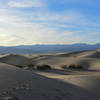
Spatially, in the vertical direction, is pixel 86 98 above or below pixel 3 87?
below

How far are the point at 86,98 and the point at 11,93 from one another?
2570 mm

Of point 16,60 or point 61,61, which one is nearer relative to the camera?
point 61,61

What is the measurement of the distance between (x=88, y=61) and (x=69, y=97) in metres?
19.1

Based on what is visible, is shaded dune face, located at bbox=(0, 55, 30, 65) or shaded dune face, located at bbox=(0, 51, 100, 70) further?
shaded dune face, located at bbox=(0, 55, 30, 65)

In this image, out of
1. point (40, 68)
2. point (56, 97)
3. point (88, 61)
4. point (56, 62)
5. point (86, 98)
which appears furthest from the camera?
point (56, 62)

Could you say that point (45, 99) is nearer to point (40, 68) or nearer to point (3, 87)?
point (3, 87)

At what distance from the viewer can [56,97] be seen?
526 cm

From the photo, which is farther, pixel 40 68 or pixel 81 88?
pixel 40 68

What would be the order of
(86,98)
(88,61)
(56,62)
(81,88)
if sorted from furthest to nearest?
1. (56,62)
2. (88,61)
3. (81,88)
4. (86,98)

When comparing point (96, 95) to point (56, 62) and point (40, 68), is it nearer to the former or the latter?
point (40, 68)

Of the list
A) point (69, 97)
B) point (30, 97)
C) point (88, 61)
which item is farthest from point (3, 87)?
point (88, 61)

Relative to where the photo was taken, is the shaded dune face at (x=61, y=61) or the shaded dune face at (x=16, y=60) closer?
the shaded dune face at (x=61, y=61)

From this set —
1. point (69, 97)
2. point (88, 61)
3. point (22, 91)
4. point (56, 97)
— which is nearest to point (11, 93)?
point (22, 91)

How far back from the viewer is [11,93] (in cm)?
500
